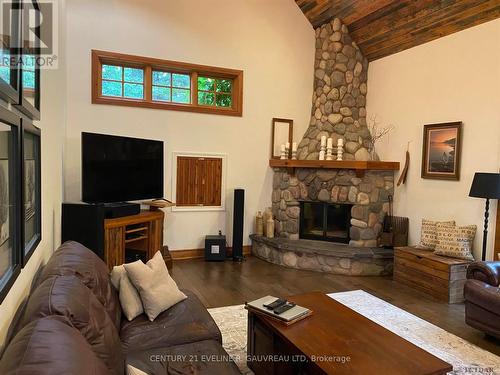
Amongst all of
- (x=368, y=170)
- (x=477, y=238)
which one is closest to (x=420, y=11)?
(x=368, y=170)

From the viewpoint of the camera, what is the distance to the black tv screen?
13.2 feet

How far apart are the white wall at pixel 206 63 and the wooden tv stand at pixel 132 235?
634 millimetres

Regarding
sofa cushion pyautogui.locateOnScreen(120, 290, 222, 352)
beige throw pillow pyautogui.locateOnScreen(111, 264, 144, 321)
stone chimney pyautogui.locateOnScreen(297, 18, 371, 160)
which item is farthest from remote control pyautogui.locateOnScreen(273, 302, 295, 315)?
stone chimney pyautogui.locateOnScreen(297, 18, 371, 160)

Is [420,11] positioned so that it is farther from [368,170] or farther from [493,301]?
[493,301]

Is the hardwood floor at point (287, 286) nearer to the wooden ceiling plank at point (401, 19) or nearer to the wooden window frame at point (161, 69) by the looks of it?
the wooden window frame at point (161, 69)

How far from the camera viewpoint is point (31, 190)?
2039mm

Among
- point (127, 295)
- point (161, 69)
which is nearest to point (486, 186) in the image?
point (127, 295)

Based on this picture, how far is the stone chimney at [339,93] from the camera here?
564cm

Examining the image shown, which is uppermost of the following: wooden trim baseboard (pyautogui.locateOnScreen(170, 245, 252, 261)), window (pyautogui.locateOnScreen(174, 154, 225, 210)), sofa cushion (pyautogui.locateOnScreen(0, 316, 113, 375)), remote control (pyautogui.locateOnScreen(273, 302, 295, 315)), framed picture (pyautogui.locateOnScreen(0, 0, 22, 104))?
framed picture (pyautogui.locateOnScreen(0, 0, 22, 104))

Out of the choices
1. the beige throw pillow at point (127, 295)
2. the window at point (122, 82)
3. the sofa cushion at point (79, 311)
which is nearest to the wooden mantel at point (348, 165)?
the window at point (122, 82)

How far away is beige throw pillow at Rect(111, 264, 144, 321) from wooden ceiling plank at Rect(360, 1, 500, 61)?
4560 mm

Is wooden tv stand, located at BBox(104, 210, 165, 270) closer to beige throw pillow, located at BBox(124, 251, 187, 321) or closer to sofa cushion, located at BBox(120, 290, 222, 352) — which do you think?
beige throw pillow, located at BBox(124, 251, 187, 321)

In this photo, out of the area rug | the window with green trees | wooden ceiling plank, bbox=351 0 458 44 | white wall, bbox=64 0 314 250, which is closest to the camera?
the area rug

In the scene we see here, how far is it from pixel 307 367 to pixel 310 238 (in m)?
3.70
